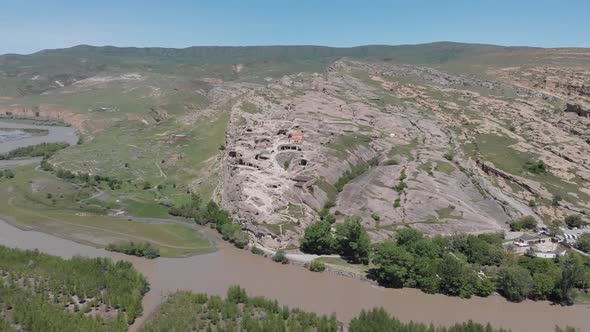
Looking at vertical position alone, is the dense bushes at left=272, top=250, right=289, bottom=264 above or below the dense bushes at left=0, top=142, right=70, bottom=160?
below

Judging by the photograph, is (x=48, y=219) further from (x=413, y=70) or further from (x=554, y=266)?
(x=413, y=70)

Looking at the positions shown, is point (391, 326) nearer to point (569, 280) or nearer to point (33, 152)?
point (569, 280)

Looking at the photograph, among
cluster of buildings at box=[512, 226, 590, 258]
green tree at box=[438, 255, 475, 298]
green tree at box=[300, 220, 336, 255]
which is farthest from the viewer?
green tree at box=[300, 220, 336, 255]

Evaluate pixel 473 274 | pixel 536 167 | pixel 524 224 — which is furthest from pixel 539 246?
pixel 536 167

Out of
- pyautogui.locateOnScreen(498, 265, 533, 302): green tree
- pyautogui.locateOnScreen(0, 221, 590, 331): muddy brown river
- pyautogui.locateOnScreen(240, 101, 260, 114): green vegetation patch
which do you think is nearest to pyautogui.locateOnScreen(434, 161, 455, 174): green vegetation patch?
pyautogui.locateOnScreen(498, 265, 533, 302): green tree

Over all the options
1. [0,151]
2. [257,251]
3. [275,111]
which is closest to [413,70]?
[275,111]

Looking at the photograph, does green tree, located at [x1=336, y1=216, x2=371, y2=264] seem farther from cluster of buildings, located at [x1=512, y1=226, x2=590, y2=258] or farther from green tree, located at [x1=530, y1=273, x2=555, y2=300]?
cluster of buildings, located at [x1=512, y1=226, x2=590, y2=258]
